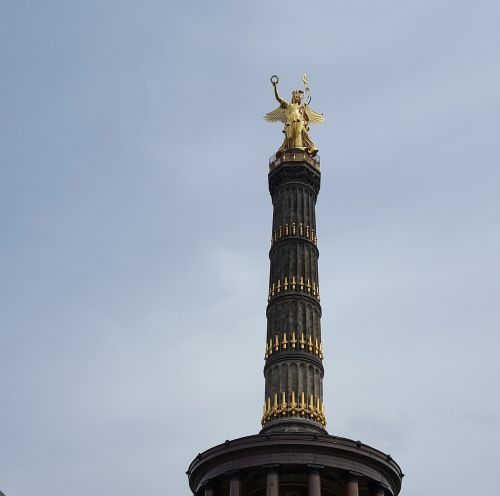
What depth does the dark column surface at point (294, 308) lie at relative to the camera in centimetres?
4497

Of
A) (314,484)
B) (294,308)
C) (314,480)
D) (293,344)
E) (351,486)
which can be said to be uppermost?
(294,308)

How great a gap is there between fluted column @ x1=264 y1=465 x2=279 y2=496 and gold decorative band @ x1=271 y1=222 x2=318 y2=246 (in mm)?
16239

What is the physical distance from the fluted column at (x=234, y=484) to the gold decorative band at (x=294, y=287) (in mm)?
12181

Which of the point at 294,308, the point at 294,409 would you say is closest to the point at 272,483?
the point at 294,409

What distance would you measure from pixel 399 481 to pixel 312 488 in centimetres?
632

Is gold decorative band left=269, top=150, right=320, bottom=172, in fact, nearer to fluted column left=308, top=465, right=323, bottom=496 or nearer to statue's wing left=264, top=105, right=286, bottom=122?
statue's wing left=264, top=105, right=286, bottom=122

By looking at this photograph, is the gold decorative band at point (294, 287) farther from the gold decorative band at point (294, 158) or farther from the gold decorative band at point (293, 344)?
the gold decorative band at point (294, 158)

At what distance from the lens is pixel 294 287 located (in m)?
49.2

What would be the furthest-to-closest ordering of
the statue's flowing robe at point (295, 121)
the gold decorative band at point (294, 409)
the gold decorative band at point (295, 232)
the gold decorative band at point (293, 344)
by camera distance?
the statue's flowing robe at point (295, 121)
the gold decorative band at point (295, 232)
the gold decorative band at point (293, 344)
the gold decorative band at point (294, 409)

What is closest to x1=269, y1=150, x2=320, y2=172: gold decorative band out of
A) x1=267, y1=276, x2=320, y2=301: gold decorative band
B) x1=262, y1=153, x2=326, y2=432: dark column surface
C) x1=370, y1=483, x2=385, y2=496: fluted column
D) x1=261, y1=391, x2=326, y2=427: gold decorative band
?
x1=262, y1=153, x2=326, y2=432: dark column surface

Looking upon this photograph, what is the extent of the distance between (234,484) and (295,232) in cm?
1708

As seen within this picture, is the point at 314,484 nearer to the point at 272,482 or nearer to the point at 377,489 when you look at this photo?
the point at 272,482

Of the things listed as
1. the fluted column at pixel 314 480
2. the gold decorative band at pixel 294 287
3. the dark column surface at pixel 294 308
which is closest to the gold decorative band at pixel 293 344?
the dark column surface at pixel 294 308

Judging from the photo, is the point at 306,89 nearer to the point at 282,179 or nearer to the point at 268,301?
the point at 282,179
